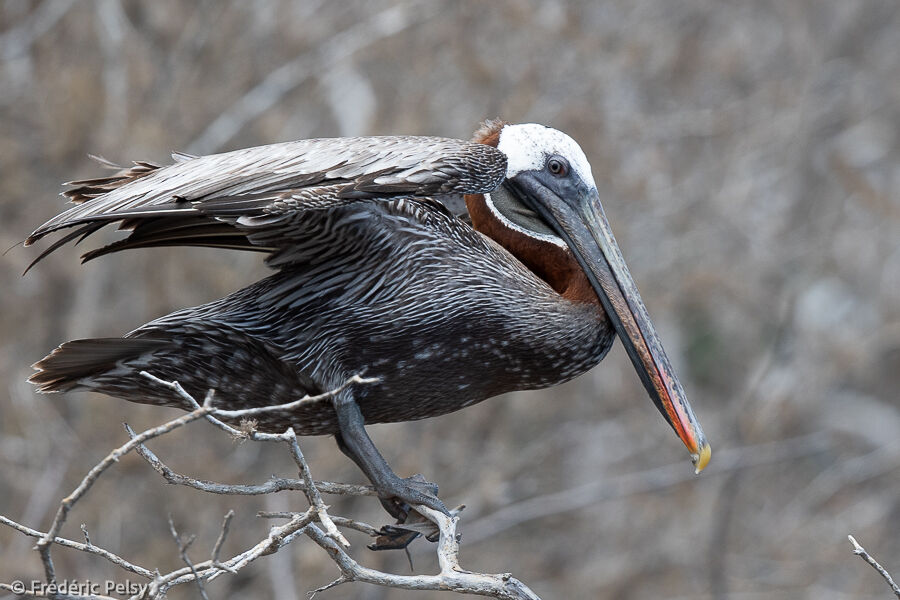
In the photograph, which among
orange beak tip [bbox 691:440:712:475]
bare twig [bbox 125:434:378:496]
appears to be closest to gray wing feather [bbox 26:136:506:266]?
bare twig [bbox 125:434:378:496]

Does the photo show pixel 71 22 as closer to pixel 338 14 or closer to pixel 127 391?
pixel 338 14

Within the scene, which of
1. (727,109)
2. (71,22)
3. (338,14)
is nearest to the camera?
(71,22)

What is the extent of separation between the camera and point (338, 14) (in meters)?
9.99

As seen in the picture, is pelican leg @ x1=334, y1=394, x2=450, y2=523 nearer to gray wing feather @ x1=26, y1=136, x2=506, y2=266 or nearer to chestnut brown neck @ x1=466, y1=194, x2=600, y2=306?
gray wing feather @ x1=26, y1=136, x2=506, y2=266

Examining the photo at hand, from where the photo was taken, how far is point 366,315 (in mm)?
3719

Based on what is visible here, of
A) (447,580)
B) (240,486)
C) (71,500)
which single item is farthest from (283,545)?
(71,500)

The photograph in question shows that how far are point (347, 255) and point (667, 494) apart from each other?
778 centimetres

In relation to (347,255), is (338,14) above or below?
above

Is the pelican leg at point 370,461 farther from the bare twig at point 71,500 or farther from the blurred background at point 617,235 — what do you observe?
the blurred background at point 617,235

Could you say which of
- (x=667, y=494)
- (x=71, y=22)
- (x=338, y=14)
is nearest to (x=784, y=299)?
(x=667, y=494)

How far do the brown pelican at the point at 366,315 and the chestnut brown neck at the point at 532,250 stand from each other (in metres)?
0.14

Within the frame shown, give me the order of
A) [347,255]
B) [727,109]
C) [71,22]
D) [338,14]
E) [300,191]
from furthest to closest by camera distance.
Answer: [727,109] → [338,14] → [71,22] → [347,255] → [300,191]

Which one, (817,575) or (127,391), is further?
(817,575)

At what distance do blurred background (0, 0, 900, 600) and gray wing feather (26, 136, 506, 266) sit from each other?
4.75 meters
